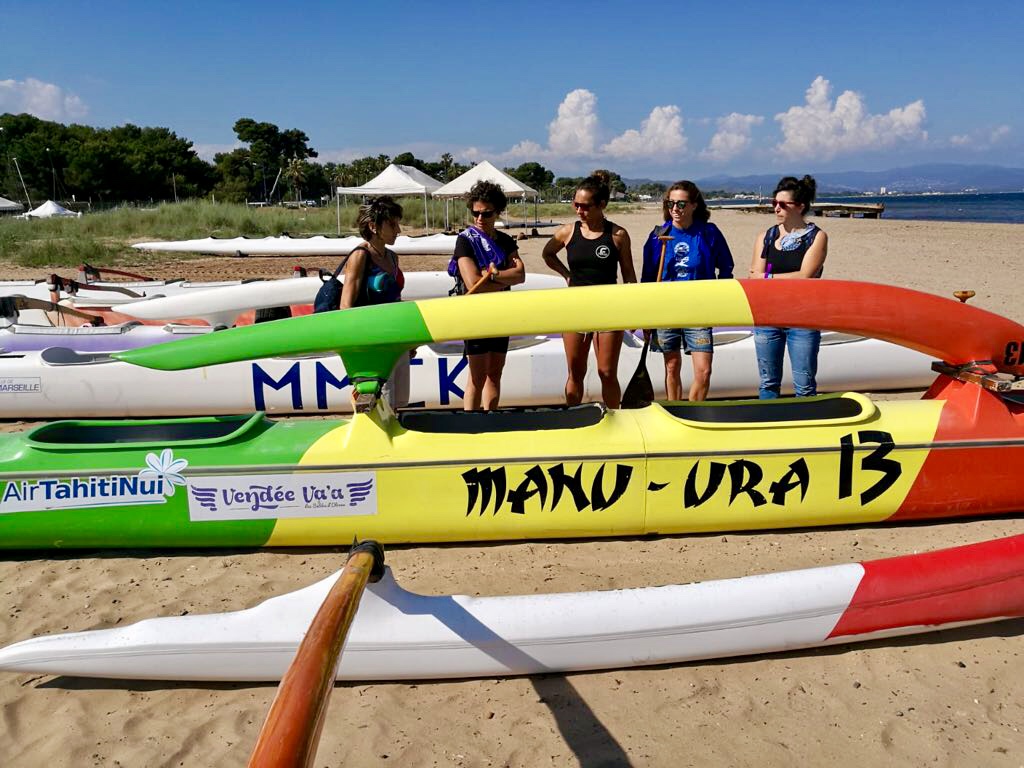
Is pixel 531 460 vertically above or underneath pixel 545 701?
above

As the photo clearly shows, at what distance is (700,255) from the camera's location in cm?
425

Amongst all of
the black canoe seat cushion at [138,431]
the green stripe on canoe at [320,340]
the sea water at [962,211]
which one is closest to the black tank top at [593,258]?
the green stripe on canoe at [320,340]

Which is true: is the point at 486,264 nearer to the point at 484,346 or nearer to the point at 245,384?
the point at 484,346

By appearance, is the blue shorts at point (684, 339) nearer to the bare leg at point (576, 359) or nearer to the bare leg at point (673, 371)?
the bare leg at point (673, 371)

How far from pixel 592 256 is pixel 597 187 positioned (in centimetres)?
38

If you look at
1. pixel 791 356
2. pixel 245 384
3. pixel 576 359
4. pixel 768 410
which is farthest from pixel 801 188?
pixel 245 384

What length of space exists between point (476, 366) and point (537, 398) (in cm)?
161

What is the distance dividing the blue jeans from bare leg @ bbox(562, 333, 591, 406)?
0.98 meters

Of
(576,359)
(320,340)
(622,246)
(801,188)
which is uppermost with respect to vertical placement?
(801,188)

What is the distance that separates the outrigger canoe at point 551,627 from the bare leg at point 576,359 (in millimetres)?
1910

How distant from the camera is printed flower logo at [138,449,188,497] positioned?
316cm

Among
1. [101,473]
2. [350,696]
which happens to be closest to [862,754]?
[350,696]

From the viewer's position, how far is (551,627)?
248 centimetres

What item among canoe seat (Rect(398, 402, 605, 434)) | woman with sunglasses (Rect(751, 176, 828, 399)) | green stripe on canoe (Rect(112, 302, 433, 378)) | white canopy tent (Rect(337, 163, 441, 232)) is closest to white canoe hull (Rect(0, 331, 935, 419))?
woman with sunglasses (Rect(751, 176, 828, 399))
